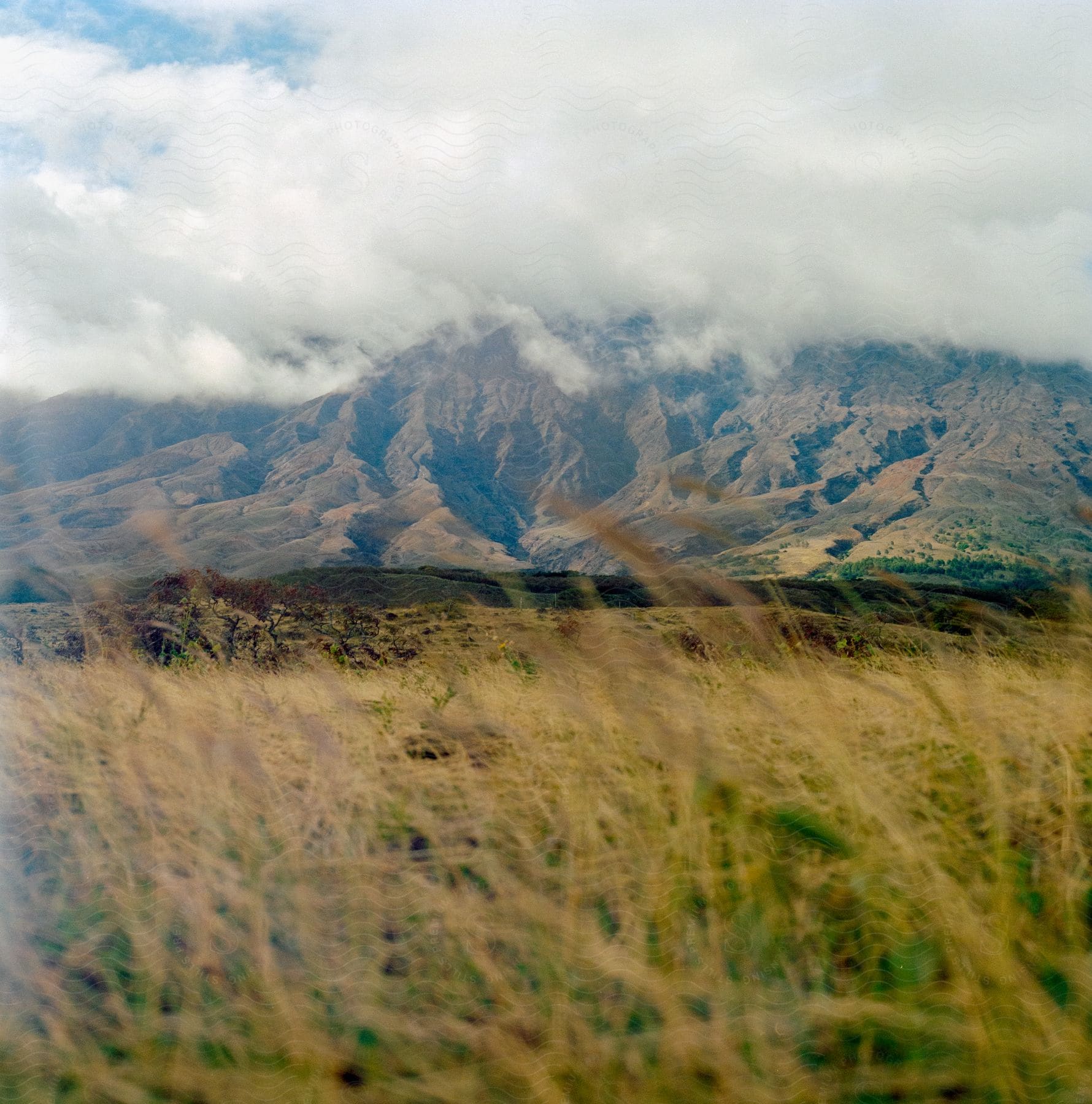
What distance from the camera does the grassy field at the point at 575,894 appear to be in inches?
87.5

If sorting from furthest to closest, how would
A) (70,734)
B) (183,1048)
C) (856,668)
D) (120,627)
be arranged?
1. (120,627)
2. (856,668)
3. (70,734)
4. (183,1048)

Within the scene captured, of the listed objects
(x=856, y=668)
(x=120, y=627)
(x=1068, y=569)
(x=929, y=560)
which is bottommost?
(x=929, y=560)

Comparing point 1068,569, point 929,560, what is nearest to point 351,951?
point 1068,569

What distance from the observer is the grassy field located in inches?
87.5

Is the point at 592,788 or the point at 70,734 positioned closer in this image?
the point at 592,788

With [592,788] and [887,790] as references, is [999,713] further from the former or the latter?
[592,788]

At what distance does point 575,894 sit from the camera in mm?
2891

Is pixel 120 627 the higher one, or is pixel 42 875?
pixel 42 875

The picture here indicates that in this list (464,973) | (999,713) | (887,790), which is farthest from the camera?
(999,713)

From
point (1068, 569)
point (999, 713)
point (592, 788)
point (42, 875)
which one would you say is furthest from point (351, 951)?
point (1068, 569)

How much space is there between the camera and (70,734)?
4.57 metres

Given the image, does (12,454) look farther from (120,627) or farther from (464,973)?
(464,973)

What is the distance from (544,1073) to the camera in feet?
7.02

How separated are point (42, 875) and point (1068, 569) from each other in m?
7.12
